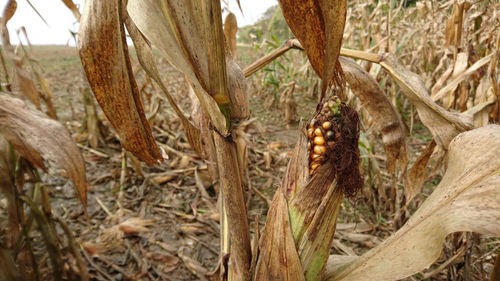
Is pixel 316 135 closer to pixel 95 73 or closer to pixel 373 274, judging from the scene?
pixel 373 274

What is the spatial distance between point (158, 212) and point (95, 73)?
4.27 feet

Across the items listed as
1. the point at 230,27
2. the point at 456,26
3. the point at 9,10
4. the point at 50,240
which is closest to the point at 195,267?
the point at 50,240

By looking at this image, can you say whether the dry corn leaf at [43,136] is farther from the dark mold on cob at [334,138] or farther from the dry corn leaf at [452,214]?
the dry corn leaf at [452,214]

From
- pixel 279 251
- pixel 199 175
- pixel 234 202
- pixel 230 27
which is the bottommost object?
pixel 199 175

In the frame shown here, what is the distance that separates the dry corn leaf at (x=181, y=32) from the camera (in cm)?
49

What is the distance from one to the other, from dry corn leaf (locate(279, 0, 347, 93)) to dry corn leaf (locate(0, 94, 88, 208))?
1.92 ft

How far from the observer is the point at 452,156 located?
0.71 meters

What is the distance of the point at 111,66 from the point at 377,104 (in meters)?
0.75

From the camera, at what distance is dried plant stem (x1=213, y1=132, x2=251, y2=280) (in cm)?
65

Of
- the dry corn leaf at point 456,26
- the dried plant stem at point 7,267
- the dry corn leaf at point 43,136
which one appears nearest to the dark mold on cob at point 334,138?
the dry corn leaf at point 43,136

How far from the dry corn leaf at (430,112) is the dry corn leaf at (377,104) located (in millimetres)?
65

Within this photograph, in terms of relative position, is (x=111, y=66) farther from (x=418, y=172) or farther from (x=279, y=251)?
(x=418, y=172)

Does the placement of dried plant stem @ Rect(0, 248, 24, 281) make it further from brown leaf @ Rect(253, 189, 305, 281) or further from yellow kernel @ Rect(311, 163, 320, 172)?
yellow kernel @ Rect(311, 163, 320, 172)

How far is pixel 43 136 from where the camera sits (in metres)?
0.73
